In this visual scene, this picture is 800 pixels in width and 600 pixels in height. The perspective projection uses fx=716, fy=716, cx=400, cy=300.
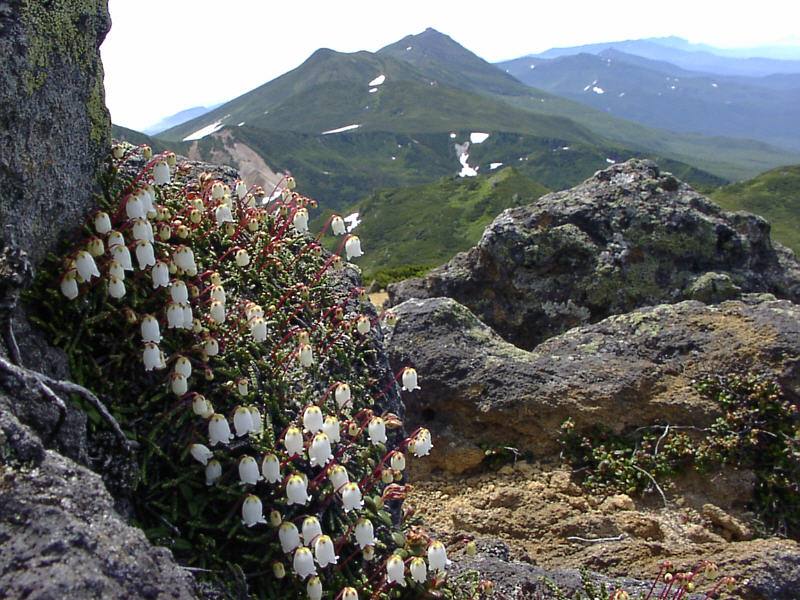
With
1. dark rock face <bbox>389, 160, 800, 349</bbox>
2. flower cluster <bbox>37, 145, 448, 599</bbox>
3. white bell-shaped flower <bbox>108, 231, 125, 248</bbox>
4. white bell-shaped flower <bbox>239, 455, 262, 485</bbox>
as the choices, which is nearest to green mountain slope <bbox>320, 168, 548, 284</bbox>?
dark rock face <bbox>389, 160, 800, 349</bbox>

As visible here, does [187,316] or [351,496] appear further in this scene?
[187,316]

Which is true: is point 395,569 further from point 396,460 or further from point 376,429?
point 376,429

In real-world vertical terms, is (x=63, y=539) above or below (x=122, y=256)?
below

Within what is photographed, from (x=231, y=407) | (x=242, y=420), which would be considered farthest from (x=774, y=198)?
(x=242, y=420)

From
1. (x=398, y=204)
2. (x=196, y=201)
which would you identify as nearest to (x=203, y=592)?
(x=196, y=201)

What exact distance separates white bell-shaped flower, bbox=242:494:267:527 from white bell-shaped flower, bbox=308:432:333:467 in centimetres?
44

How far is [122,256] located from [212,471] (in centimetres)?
150

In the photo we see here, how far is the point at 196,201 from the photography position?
5801mm

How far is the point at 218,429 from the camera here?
4441 millimetres

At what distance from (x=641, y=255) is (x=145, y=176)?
28.1 feet

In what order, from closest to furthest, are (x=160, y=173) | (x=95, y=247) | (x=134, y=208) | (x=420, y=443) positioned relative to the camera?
(x=95, y=247)
(x=134, y=208)
(x=420, y=443)
(x=160, y=173)

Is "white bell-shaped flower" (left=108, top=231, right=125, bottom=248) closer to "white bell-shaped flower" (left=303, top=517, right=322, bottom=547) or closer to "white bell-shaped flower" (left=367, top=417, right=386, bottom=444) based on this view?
"white bell-shaped flower" (left=367, top=417, right=386, bottom=444)

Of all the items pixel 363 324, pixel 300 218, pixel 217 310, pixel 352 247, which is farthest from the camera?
pixel 300 218

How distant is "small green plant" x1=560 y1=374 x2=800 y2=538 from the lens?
7.09 m
